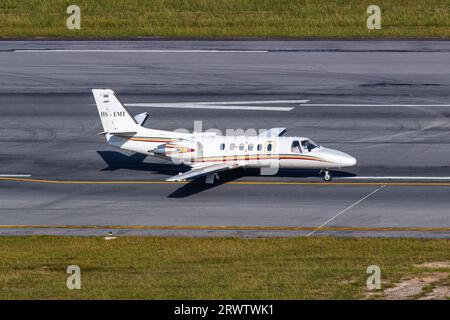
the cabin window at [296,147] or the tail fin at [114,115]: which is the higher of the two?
the tail fin at [114,115]

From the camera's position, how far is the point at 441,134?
5666cm

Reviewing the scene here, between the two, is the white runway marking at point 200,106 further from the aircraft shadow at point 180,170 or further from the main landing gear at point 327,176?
the main landing gear at point 327,176

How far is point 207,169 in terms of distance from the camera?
159ft

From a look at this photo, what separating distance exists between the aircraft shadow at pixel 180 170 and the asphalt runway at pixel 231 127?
0.35 feet

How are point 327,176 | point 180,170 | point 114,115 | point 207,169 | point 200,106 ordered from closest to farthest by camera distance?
point 207,169
point 327,176
point 114,115
point 180,170
point 200,106

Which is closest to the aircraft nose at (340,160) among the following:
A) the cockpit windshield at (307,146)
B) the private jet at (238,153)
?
the private jet at (238,153)

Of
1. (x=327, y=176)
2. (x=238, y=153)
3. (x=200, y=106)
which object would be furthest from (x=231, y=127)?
(x=327, y=176)

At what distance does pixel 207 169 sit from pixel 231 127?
10142 mm

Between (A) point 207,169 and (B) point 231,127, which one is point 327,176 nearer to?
(A) point 207,169

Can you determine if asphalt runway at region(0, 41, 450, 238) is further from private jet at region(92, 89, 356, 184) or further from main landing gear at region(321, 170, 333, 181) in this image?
private jet at region(92, 89, 356, 184)

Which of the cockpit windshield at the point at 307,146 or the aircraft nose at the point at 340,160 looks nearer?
the aircraft nose at the point at 340,160

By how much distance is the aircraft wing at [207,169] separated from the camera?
155 feet

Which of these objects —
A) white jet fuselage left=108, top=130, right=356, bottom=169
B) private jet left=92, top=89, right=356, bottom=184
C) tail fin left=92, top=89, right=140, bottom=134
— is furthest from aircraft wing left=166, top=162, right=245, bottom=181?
tail fin left=92, top=89, right=140, bottom=134
